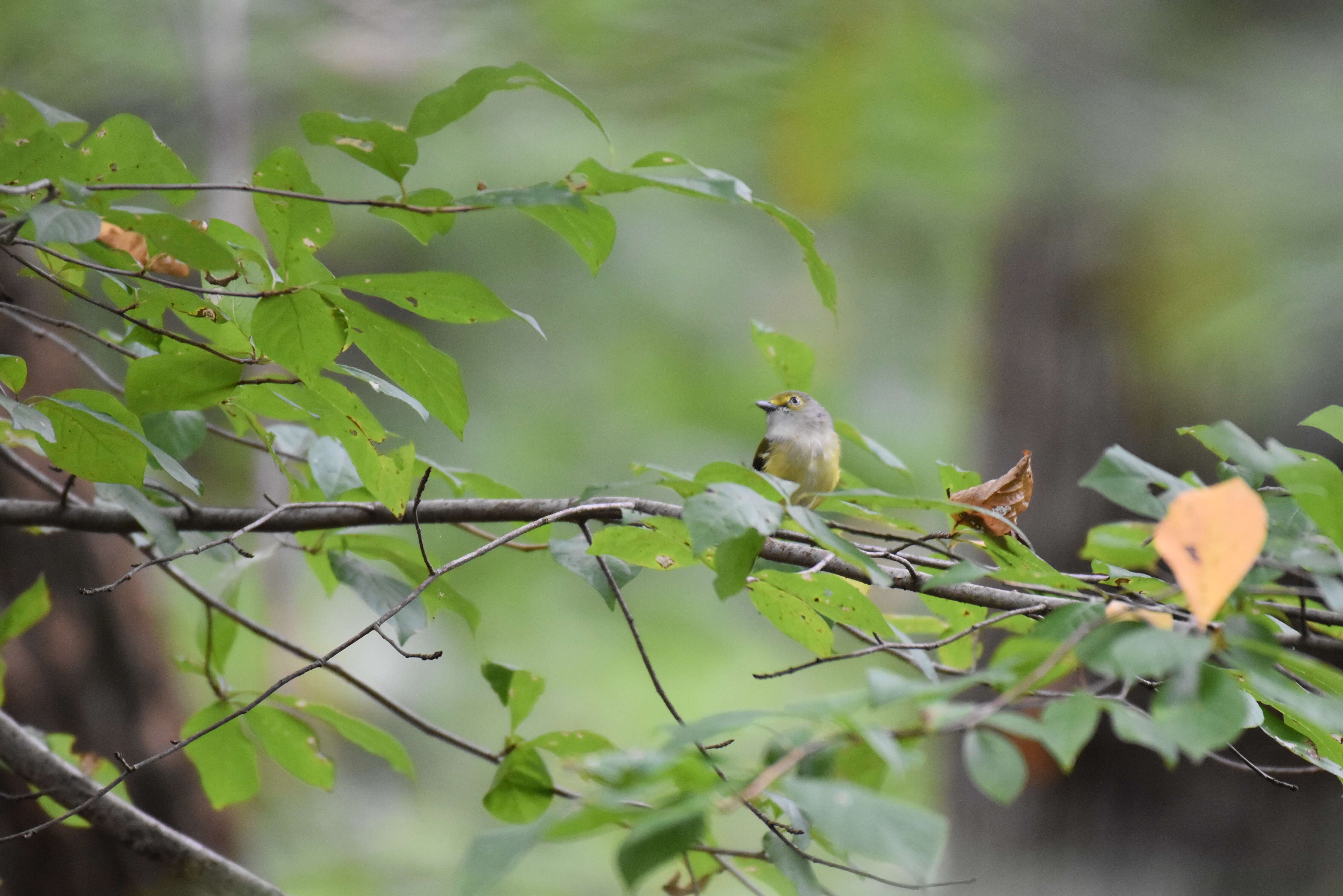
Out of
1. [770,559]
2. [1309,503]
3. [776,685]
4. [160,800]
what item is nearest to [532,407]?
[776,685]

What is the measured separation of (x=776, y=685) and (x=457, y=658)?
202cm

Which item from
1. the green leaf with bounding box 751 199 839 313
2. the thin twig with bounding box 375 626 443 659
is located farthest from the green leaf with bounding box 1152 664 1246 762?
the thin twig with bounding box 375 626 443 659

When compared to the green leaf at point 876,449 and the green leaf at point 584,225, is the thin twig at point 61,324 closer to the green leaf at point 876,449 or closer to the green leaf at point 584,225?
the green leaf at point 584,225

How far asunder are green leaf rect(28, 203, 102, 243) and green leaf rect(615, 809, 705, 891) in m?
0.71

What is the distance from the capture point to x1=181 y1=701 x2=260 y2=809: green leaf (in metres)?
1.47

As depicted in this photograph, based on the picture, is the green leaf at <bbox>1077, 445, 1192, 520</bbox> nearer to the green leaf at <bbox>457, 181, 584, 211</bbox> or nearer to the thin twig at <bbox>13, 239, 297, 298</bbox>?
the green leaf at <bbox>457, 181, 584, 211</bbox>

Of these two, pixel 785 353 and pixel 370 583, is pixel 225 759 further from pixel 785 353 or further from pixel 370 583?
pixel 785 353

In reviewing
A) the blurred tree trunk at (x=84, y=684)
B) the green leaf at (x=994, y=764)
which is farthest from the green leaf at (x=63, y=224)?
the blurred tree trunk at (x=84, y=684)

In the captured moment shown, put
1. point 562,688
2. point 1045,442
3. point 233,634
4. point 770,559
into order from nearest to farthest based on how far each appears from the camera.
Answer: point 770,559
point 233,634
point 1045,442
point 562,688

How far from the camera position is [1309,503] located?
0.78 metres

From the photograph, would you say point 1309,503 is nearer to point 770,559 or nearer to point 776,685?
point 770,559

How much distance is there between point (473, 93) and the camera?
959mm

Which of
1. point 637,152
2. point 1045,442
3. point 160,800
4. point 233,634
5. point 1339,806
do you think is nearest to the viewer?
point 233,634

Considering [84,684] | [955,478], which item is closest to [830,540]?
[955,478]
